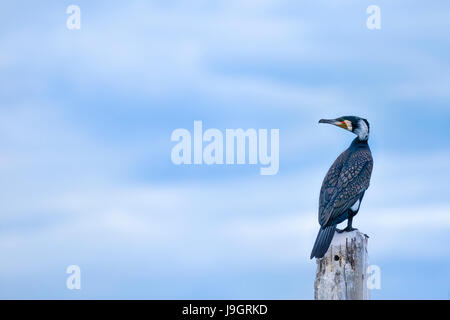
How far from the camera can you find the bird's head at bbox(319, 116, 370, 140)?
7.68 meters

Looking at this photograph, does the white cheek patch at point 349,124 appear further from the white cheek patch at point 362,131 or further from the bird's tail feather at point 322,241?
the bird's tail feather at point 322,241

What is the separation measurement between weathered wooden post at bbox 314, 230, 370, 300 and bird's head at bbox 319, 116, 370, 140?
69.5 inches

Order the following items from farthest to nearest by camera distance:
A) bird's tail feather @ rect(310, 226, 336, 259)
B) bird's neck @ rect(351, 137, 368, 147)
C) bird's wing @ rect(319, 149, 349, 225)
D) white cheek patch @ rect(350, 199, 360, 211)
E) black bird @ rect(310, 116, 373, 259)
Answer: bird's neck @ rect(351, 137, 368, 147)
white cheek patch @ rect(350, 199, 360, 211)
bird's wing @ rect(319, 149, 349, 225)
black bird @ rect(310, 116, 373, 259)
bird's tail feather @ rect(310, 226, 336, 259)

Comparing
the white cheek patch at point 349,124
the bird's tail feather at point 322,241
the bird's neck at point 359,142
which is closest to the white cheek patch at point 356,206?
the bird's tail feather at point 322,241

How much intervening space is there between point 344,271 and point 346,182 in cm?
158

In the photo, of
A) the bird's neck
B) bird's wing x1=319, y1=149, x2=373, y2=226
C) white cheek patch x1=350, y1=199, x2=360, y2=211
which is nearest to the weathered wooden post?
bird's wing x1=319, y1=149, x2=373, y2=226

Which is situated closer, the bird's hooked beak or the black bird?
the black bird

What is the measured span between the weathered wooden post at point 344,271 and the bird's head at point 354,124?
5.79ft

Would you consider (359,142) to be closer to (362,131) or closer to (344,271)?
(362,131)

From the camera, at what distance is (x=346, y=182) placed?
746cm

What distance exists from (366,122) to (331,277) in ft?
7.78

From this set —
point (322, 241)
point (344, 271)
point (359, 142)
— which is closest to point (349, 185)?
point (359, 142)

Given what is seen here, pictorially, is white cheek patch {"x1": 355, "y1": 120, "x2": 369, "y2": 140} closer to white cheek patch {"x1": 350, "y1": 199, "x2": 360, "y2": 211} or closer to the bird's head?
the bird's head
